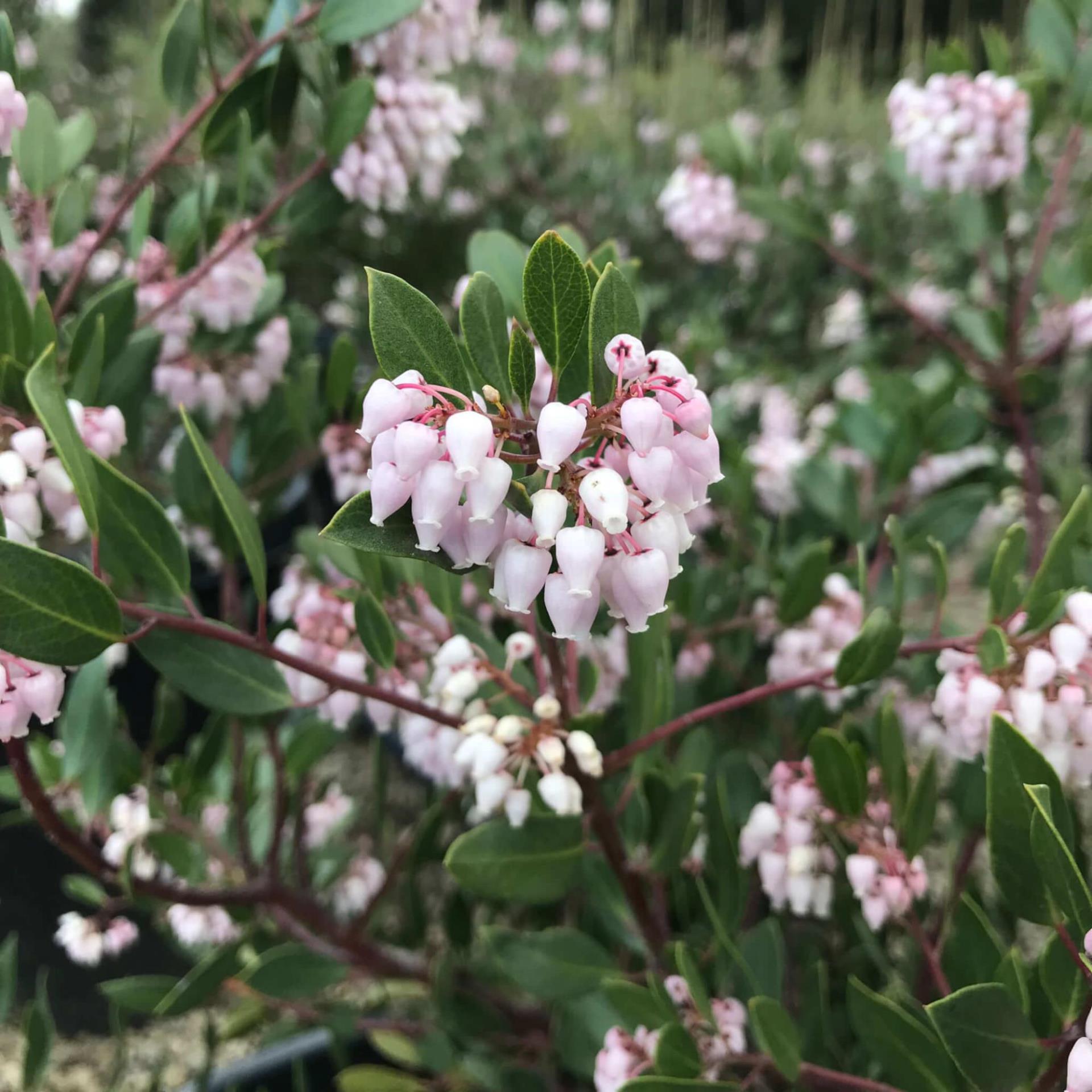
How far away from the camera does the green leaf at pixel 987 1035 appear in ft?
1.57

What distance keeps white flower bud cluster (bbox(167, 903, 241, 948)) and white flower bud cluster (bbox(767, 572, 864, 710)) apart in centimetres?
65

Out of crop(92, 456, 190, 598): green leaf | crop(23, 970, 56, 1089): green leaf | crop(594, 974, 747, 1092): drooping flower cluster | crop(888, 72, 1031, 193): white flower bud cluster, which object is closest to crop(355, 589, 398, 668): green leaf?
crop(92, 456, 190, 598): green leaf

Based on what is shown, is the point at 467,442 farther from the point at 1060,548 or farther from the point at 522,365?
A: the point at 1060,548

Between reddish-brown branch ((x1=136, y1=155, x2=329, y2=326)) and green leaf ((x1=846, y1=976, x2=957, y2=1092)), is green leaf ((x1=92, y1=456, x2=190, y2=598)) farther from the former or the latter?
green leaf ((x1=846, y1=976, x2=957, y2=1092))

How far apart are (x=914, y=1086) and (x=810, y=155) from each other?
2994 mm

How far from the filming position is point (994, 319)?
1.22m

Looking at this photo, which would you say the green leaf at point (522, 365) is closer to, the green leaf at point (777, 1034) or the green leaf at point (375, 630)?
the green leaf at point (375, 630)

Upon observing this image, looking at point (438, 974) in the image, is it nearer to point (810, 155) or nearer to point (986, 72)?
point (986, 72)

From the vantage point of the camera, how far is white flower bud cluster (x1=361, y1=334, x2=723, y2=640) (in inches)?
14.7

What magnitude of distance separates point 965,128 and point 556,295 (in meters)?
0.89

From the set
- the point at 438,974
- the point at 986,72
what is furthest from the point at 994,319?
the point at 438,974

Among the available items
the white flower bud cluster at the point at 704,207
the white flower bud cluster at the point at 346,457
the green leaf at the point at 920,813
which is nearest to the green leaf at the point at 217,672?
the white flower bud cluster at the point at 346,457

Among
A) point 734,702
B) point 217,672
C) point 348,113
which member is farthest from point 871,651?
point 348,113

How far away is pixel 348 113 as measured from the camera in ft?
2.61
